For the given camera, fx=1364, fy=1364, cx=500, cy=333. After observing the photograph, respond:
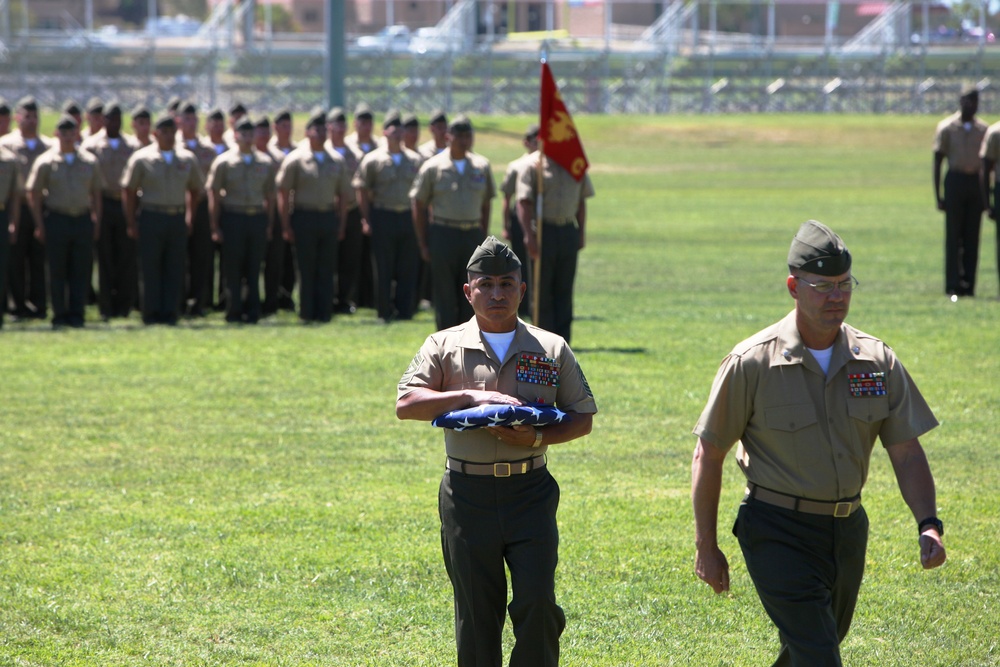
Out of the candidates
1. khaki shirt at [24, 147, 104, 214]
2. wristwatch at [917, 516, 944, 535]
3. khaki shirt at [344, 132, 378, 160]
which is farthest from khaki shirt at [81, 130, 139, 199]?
wristwatch at [917, 516, 944, 535]

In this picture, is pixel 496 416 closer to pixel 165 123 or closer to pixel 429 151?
pixel 165 123

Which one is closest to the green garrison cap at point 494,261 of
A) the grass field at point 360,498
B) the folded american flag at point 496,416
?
the folded american flag at point 496,416

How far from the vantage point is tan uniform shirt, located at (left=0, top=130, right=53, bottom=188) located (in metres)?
15.7

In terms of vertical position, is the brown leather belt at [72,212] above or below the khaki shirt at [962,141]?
below

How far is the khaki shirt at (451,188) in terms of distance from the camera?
13.4 m

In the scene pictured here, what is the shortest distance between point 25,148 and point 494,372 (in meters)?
12.2

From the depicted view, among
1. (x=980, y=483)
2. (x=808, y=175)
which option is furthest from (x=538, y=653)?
(x=808, y=175)

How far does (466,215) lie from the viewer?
13367 mm

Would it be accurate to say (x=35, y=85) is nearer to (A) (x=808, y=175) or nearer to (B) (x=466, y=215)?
(A) (x=808, y=175)

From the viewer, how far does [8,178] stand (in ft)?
48.8

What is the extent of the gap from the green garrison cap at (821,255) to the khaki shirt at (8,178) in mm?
11918

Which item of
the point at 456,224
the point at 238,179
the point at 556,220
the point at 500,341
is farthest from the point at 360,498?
the point at 238,179

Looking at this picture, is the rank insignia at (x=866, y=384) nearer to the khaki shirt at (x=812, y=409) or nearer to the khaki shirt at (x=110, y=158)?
the khaki shirt at (x=812, y=409)

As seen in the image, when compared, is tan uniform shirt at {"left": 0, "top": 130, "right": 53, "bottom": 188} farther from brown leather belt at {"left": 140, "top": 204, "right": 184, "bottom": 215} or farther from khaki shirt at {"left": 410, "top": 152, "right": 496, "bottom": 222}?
khaki shirt at {"left": 410, "top": 152, "right": 496, "bottom": 222}
